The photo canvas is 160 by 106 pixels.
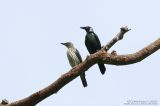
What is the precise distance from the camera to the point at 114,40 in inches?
289

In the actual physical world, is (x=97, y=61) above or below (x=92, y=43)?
below

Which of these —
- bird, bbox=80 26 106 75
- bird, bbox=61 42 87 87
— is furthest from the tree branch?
bird, bbox=80 26 106 75

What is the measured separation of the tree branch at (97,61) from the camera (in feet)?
23.4

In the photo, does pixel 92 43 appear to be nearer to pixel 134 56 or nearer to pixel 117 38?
pixel 117 38

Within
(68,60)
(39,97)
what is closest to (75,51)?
(68,60)

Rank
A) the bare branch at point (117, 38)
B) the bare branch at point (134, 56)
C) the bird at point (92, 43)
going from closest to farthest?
the bare branch at point (134, 56) → the bare branch at point (117, 38) → the bird at point (92, 43)

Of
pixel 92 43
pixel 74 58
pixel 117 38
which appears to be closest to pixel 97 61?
pixel 117 38

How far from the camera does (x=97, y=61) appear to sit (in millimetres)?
7227

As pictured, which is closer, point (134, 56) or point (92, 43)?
point (134, 56)

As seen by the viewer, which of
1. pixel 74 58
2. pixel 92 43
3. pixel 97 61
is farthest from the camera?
pixel 92 43

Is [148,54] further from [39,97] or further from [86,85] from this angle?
[86,85]

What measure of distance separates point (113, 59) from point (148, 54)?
472 millimetres

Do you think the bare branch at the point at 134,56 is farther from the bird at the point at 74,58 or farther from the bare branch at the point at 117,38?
the bird at the point at 74,58

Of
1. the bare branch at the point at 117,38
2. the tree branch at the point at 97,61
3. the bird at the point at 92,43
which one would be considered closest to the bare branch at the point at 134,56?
the tree branch at the point at 97,61
